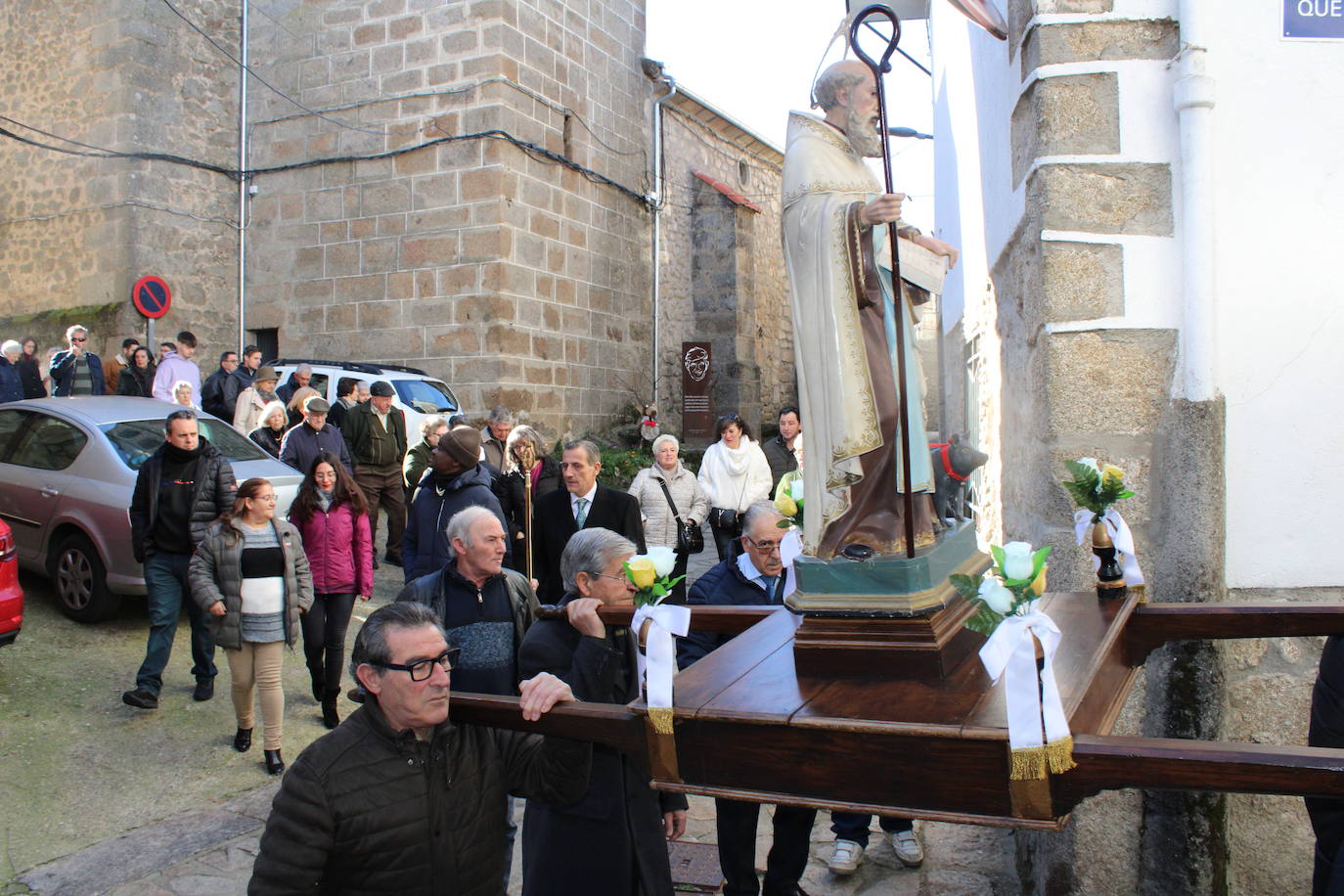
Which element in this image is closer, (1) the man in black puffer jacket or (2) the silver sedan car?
(1) the man in black puffer jacket

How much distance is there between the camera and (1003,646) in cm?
188

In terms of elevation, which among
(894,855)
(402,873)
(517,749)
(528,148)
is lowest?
(894,855)

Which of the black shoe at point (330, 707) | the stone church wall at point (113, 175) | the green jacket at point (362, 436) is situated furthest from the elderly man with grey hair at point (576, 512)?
the stone church wall at point (113, 175)

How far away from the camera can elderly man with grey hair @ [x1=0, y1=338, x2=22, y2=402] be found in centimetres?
1090

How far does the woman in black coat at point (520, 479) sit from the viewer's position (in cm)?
689

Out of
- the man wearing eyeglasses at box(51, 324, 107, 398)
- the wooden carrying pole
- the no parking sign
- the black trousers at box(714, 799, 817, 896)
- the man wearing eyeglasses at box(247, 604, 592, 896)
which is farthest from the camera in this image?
the no parking sign

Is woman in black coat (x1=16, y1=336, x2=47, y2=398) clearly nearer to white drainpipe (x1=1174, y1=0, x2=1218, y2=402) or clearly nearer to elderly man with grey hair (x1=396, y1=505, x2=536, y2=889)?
elderly man with grey hair (x1=396, y1=505, x2=536, y2=889)

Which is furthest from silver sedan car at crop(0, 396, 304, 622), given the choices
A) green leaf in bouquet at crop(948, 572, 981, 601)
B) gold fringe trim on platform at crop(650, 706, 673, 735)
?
green leaf in bouquet at crop(948, 572, 981, 601)

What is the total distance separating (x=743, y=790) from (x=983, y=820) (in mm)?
459

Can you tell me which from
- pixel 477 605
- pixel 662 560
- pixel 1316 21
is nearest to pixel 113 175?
pixel 477 605

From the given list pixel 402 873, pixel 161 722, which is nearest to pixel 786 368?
pixel 161 722

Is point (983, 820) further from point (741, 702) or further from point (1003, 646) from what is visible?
point (741, 702)

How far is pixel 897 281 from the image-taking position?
2551mm

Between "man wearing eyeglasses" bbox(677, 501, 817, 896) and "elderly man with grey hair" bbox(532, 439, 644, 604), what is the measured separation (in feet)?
4.54
